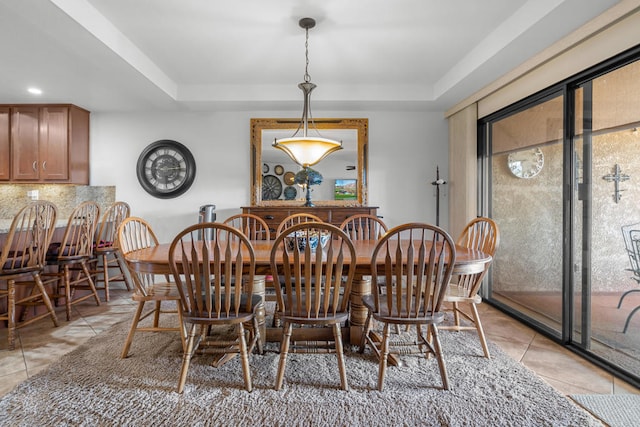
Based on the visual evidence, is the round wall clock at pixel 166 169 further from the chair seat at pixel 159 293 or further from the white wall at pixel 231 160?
the chair seat at pixel 159 293

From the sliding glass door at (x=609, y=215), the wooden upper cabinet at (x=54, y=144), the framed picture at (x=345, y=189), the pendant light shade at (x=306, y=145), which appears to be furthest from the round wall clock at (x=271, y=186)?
the sliding glass door at (x=609, y=215)

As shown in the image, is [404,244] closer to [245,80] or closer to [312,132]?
[312,132]

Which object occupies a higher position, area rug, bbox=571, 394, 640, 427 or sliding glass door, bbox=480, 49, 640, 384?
sliding glass door, bbox=480, 49, 640, 384

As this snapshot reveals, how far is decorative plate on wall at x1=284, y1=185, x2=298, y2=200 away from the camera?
4.30 meters

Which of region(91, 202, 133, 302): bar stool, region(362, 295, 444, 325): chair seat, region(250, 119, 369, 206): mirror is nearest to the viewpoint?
region(362, 295, 444, 325): chair seat

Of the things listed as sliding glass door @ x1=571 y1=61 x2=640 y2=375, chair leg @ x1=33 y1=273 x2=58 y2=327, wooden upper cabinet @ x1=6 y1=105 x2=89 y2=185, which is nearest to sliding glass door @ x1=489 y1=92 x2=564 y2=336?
sliding glass door @ x1=571 y1=61 x2=640 y2=375

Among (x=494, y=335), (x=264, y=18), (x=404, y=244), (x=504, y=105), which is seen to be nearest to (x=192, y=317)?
(x=404, y=244)

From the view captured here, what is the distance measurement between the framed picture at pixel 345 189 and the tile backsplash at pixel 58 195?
290cm

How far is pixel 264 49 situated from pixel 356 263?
7.11ft

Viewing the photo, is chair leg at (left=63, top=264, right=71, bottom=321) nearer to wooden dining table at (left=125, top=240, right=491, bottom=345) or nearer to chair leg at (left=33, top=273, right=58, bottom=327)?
chair leg at (left=33, top=273, right=58, bottom=327)

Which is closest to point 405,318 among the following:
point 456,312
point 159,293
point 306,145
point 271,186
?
point 456,312

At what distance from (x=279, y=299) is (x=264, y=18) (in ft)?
6.59

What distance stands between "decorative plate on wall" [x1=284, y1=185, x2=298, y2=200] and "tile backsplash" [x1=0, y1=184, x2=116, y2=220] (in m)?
2.25

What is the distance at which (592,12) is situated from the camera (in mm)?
2104
